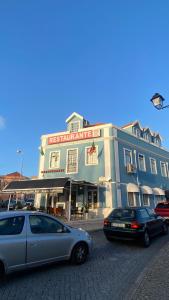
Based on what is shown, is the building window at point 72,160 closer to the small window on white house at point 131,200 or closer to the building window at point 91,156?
the building window at point 91,156

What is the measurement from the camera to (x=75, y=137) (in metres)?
25.4

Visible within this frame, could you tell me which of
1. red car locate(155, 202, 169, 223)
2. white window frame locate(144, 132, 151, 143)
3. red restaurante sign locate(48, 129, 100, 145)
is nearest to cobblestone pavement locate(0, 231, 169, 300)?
red car locate(155, 202, 169, 223)

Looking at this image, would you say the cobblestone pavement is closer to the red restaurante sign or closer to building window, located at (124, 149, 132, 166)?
building window, located at (124, 149, 132, 166)

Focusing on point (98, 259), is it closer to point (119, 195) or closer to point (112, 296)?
point (112, 296)

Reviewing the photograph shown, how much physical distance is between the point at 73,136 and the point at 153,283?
20855 mm

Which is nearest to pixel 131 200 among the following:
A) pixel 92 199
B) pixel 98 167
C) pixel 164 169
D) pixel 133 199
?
pixel 133 199

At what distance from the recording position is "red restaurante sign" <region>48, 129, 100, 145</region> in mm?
24516

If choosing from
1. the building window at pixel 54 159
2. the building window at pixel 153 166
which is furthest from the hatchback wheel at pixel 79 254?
the building window at pixel 153 166

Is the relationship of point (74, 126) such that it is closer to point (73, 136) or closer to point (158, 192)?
point (73, 136)

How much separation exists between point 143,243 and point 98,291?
512 cm

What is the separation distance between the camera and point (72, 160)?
2516 centimetres

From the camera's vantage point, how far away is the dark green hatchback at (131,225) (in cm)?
955

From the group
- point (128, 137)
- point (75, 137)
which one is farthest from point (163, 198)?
point (75, 137)

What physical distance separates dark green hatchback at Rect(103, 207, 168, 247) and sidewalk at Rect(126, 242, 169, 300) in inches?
82.1
